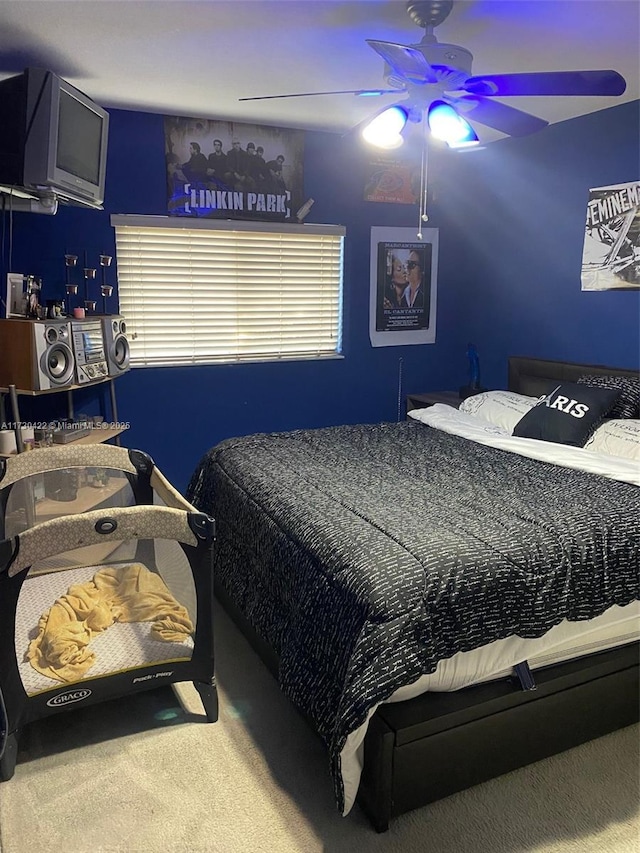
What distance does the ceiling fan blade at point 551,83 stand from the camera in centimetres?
193

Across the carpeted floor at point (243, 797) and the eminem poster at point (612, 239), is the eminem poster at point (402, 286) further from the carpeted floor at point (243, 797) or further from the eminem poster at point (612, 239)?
the carpeted floor at point (243, 797)

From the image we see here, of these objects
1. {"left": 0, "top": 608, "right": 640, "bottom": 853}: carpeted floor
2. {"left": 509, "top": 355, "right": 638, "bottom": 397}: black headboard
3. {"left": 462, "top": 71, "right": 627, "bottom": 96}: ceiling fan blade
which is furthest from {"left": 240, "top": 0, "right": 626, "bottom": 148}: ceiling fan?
{"left": 0, "top": 608, "right": 640, "bottom": 853}: carpeted floor

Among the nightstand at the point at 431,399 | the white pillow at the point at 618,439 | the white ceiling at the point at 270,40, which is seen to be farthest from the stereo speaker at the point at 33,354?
the white pillow at the point at 618,439

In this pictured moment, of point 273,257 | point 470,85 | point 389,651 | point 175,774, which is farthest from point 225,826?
point 273,257

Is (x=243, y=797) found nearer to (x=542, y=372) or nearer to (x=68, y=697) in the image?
(x=68, y=697)

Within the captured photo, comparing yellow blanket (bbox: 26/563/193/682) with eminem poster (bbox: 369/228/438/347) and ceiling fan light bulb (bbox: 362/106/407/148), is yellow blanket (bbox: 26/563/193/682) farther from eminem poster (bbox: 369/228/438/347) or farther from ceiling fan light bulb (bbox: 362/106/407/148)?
eminem poster (bbox: 369/228/438/347)

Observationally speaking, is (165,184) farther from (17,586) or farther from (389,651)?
(389,651)

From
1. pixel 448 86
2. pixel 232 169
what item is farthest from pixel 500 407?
pixel 232 169

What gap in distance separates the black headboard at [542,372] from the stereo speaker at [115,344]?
2.47m

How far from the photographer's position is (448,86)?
2170 mm

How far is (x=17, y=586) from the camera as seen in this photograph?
5.82 feet

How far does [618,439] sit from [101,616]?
2.33 m

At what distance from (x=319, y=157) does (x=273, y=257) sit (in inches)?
27.6

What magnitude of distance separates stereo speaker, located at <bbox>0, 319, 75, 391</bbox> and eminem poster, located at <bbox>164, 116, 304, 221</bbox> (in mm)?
1219
